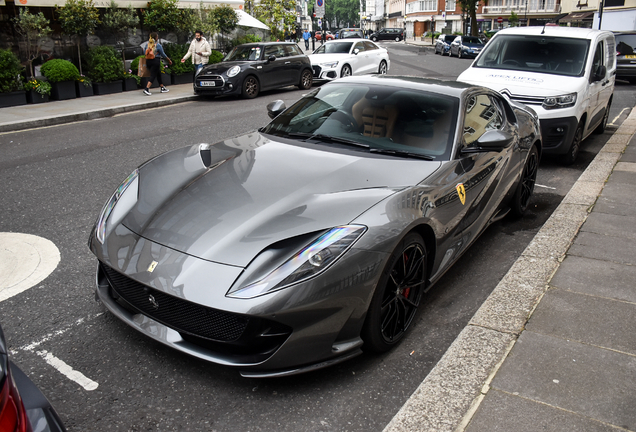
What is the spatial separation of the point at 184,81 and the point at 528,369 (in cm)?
1807

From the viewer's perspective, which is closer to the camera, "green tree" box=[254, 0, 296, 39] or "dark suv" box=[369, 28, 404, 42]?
"green tree" box=[254, 0, 296, 39]

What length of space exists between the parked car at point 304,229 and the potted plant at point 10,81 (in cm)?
1160

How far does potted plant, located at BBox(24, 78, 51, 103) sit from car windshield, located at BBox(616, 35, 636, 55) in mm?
17195

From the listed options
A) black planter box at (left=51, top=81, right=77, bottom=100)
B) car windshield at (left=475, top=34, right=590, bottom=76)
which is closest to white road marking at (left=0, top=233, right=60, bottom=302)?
car windshield at (left=475, top=34, right=590, bottom=76)

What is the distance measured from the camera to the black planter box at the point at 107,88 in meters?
15.7

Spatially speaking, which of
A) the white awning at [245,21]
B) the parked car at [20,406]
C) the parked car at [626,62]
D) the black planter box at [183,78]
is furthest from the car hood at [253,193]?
the white awning at [245,21]

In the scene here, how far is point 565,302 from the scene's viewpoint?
142 inches

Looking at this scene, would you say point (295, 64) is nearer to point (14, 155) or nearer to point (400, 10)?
point (14, 155)

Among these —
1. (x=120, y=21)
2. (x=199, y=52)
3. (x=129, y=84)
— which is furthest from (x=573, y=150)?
(x=120, y=21)

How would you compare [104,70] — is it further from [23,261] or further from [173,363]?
[173,363]

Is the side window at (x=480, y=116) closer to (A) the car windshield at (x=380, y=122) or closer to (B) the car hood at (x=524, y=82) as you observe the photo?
(A) the car windshield at (x=380, y=122)

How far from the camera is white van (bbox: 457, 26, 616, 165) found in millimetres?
7438

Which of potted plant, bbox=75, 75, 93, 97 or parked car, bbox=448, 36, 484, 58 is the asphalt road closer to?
potted plant, bbox=75, 75, 93, 97

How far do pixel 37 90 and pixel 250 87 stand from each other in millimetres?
5455
